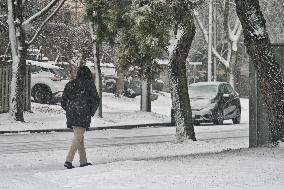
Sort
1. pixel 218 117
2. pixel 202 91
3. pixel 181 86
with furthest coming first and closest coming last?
1. pixel 202 91
2. pixel 218 117
3. pixel 181 86

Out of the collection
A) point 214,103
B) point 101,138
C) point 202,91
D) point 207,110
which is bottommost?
point 101,138

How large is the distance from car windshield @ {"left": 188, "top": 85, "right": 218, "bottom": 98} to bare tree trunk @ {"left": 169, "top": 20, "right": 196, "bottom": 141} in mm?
9148

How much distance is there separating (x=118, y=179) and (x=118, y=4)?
827 cm

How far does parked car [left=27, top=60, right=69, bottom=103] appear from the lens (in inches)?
1074

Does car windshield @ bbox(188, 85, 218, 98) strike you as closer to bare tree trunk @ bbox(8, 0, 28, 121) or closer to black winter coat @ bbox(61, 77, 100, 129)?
bare tree trunk @ bbox(8, 0, 28, 121)

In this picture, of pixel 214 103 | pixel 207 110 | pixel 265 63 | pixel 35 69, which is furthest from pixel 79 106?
pixel 35 69

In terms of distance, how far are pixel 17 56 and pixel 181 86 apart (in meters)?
8.17

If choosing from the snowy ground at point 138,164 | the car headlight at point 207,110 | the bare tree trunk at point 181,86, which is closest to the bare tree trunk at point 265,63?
the snowy ground at point 138,164

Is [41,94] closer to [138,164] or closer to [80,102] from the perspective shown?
[80,102]

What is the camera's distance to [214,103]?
22.4 meters

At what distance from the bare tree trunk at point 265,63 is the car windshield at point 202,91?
12272 millimetres

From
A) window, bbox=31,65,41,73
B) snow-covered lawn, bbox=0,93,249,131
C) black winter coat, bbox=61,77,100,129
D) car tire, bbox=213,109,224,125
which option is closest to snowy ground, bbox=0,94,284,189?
black winter coat, bbox=61,77,100,129

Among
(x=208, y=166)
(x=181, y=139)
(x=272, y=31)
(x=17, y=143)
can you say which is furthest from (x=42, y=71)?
(x=272, y=31)

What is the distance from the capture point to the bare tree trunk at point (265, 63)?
10.3 m
